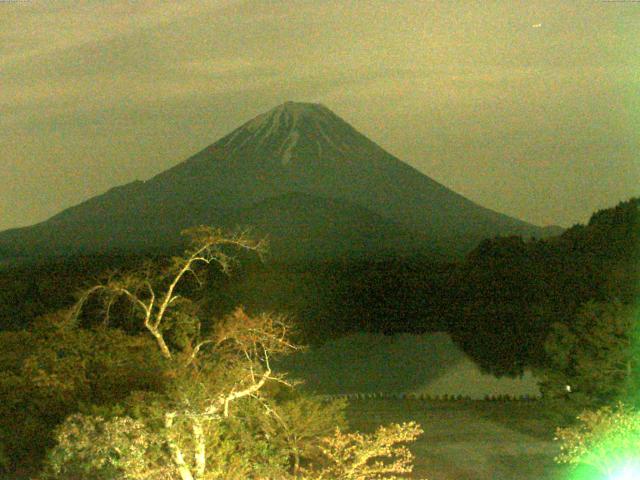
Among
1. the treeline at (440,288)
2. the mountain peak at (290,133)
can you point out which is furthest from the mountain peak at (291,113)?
the treeline at (440,288)

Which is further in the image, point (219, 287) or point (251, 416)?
point (219, 287)

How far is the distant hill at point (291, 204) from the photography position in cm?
10219

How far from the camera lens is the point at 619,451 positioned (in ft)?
28.8

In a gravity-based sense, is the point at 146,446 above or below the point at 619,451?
above

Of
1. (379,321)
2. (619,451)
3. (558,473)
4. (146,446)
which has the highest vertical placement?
(146,446)

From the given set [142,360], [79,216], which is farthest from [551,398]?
[79,216]

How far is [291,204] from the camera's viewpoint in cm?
11150

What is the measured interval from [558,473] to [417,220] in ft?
327

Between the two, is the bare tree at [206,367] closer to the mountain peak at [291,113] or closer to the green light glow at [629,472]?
the green light glow at [629,472]

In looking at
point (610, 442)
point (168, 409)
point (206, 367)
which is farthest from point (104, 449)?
point (610, 442)

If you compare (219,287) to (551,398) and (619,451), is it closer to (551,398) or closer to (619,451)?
(551,398)

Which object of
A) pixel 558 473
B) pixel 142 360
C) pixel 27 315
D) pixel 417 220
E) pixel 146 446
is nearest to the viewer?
pixel 146 446

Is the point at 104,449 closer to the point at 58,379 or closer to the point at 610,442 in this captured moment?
the point at 58,379

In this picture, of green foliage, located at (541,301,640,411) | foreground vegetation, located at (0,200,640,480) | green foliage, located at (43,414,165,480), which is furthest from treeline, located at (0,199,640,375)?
green foliage, located at (43,414,165,480)
